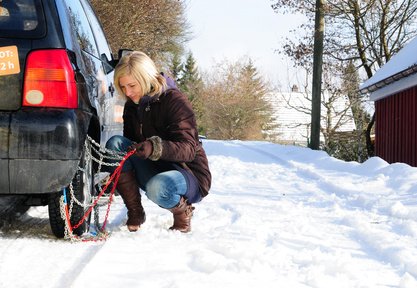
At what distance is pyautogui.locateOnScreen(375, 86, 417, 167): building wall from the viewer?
40.5 feet

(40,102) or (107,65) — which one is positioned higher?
(107,65)

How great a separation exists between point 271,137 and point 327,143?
2747cm

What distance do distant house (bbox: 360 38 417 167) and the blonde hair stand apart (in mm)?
8804

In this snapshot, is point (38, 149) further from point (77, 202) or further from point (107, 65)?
point (107, 65)

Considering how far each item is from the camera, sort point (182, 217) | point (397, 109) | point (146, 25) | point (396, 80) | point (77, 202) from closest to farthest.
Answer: point (77, 202) < point (182, 217) < point (396, 80) < point (397, 109) < point (146, 25)

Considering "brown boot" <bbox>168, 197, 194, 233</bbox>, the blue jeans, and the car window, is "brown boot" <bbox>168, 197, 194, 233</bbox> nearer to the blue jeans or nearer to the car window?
the blue jeans

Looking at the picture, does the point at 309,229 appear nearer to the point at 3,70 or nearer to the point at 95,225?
the point at 95,225

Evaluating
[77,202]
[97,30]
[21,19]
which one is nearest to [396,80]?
[97,30]

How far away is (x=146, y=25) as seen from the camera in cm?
2458

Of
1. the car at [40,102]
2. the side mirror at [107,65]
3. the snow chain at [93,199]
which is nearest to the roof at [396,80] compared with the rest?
the side mirror at [107,65]

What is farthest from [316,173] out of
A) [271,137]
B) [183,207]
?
[271,137]

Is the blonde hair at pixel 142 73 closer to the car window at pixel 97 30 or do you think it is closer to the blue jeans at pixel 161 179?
the blue jeans at pixel 161 179

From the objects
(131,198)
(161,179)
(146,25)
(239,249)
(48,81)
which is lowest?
(239,249)

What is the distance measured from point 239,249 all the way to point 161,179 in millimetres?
748
